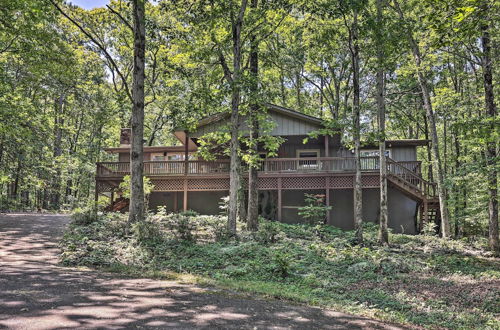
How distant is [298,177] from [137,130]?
1066 cm

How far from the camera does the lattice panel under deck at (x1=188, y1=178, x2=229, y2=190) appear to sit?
20.4 metres

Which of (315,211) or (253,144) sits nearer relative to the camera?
(253,144)

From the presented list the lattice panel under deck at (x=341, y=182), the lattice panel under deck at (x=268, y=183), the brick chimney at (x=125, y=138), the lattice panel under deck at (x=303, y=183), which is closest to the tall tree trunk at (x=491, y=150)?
the lattice panel under deck at (x=341, y=182)

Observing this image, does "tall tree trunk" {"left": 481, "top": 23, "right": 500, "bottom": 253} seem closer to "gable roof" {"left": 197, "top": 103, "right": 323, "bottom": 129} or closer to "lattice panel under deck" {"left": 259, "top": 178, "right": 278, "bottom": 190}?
"gable roof" {"left": 197, "top": 103, "right": 323, "bottom": 129}

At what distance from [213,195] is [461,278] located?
50.3 feet

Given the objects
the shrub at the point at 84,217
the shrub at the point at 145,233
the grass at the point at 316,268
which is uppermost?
the shrub at the point at 84,217

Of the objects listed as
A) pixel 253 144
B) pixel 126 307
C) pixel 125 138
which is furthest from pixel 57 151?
pixel 126 307

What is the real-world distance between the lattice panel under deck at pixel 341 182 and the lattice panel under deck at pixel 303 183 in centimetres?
56

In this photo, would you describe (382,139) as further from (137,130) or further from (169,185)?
(169,185)

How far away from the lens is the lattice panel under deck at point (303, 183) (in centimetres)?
1950

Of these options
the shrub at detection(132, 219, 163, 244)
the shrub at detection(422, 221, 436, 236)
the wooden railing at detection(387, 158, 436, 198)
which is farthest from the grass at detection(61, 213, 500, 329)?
the wooden railing at detection(387, 158, 436, 198)

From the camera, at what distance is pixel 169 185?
20.9 metres

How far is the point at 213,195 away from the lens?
22.4 metres

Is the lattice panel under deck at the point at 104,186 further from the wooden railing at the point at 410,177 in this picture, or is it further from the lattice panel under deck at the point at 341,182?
the wooden railing at the point at 410,177
